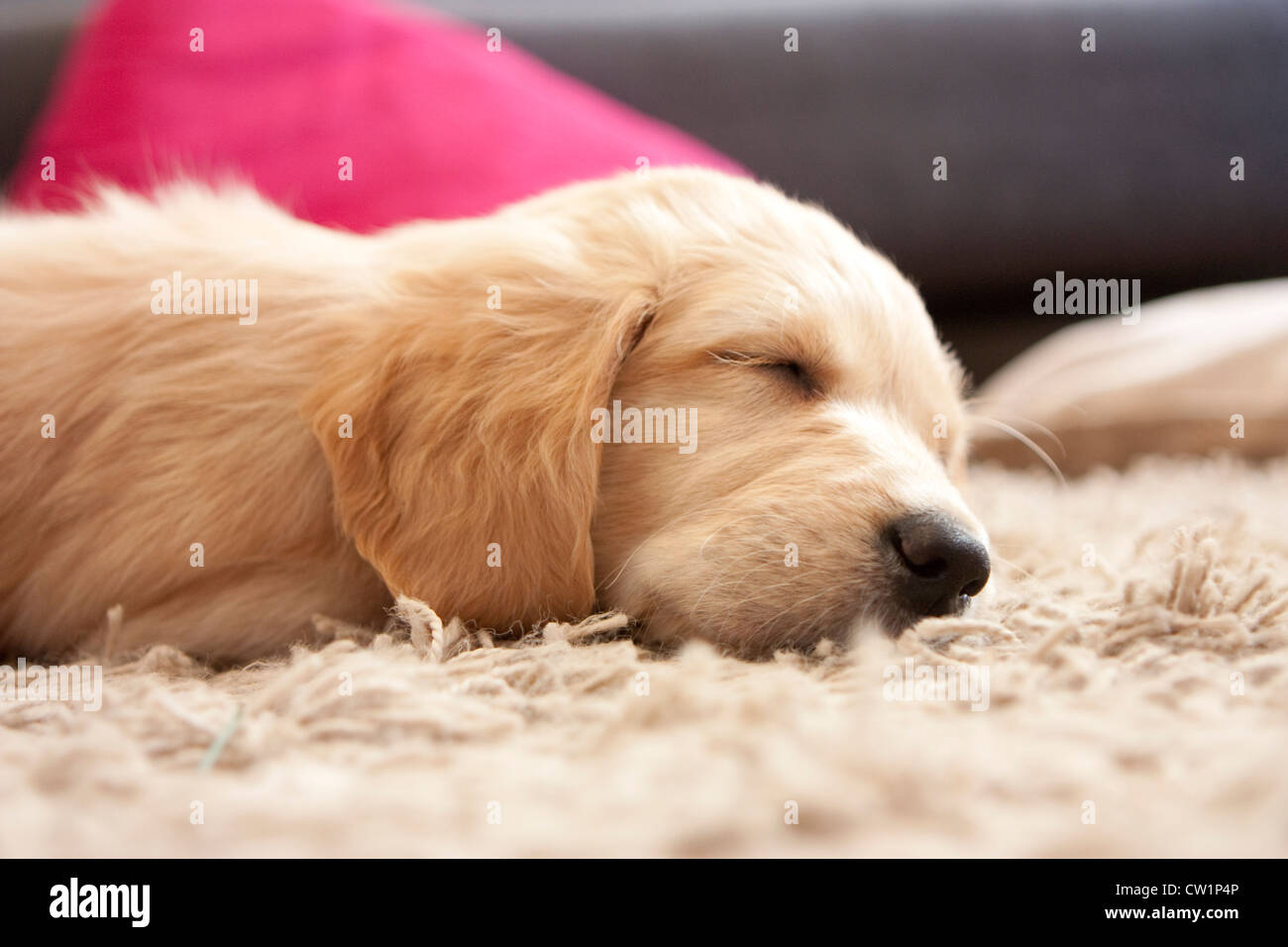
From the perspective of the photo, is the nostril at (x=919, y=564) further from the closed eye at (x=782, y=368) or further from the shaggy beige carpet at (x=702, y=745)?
the closed eye at (x=782, y=368)

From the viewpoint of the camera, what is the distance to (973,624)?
1.12m

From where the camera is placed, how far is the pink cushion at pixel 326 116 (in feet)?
8.29

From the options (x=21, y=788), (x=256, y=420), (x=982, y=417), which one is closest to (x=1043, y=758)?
(x=21, y=788)

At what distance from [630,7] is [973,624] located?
133 inches

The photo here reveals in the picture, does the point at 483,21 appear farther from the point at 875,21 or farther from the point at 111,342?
the point at 111,342

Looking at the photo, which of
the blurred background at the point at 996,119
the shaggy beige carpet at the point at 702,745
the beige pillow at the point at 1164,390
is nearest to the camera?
the shaggy beige carpet at the point at 702,745

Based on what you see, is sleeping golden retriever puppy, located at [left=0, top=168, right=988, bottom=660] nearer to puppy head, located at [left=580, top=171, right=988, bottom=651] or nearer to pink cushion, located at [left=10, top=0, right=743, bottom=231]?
puppy head, located at [left=580, top=171, right=988, bottom=651]

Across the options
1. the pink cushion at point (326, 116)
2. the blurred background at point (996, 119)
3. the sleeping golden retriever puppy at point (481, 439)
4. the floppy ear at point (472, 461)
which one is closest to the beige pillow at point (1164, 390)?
the blurred background at point (996, 119)

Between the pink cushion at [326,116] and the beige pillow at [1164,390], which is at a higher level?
the pink cushion at [326,116]

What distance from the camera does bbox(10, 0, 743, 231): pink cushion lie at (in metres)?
2.53

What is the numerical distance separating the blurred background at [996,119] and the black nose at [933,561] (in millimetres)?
2694

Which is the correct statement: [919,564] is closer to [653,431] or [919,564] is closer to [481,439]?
[653,431]

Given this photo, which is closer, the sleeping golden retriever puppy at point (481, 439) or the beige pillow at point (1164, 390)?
the sleeping golden retriever puppy at point (481, 439)

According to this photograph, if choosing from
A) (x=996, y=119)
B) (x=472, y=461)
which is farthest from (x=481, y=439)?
(x=996, y=119)
